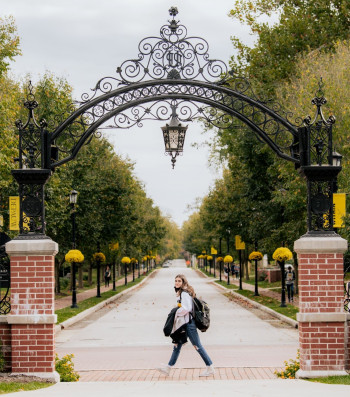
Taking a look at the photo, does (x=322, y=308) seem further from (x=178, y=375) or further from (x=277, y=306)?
(x=277, y=306)

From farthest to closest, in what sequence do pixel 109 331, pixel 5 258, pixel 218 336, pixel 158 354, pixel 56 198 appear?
1. pixel 56 198
2. pixel 109 331
3. pixel 218 336
4. pixel 158 354
5. pixel 5 258

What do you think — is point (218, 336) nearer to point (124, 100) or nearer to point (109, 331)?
point (109, 331)

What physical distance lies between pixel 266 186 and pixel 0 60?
1618 centimetres

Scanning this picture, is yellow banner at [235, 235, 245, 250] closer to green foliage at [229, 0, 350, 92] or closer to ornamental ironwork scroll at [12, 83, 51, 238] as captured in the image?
green foliage at [229, 0, 350, 92]

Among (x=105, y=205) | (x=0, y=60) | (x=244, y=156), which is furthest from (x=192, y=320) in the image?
(x=105, y=205)

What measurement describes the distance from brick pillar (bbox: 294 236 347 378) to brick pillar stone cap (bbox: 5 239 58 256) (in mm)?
3892

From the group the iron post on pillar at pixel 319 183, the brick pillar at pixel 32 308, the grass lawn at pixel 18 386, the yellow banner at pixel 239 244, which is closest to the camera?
the grass lawn at pixel 18 386

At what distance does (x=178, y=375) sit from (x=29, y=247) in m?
3.80

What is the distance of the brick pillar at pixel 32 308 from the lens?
10500mm

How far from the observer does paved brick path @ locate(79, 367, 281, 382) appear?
12023mm

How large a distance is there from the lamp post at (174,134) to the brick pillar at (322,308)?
283 cm

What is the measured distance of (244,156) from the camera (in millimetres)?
35375

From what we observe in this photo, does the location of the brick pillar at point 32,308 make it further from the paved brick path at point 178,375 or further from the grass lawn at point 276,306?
the grass lawn at point 276,306

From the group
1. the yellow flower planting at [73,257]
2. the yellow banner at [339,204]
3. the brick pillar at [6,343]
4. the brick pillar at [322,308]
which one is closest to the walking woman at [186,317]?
the brick pillar at [322,308]
